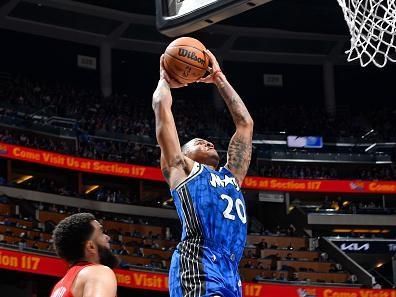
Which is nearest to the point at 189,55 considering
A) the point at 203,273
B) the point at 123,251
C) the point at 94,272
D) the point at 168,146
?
the point at 168,146

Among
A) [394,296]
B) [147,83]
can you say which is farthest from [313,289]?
[147,83]

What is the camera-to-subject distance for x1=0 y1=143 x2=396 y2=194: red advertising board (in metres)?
18.0

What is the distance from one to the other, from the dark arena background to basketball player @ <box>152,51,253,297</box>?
1206 cm

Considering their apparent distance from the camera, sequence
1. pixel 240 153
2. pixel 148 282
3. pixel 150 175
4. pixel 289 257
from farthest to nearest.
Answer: pixel 150 175 < pixel 289 257 < pixel 148 282 < pixel 240 153

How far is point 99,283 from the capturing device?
2.84 metres

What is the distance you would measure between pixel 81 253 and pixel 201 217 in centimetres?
63

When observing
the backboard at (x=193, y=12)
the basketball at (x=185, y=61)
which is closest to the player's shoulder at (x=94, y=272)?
the basketball at (x=185, y=61)

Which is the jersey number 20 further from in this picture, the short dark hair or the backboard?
the backboard

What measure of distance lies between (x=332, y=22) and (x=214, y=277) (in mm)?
22562

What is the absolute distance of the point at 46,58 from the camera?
23.1 m

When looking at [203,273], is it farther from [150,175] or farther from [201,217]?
[150,175]

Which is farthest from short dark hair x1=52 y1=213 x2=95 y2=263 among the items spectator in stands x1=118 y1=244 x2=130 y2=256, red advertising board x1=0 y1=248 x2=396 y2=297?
spectator in stands x1=118 y1=244 x2=130 y2=256

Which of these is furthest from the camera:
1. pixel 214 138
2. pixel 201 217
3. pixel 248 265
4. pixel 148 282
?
pixel 214 138

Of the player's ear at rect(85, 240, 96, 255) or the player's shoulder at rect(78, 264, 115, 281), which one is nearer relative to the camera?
the player's shoulder at rect(78, 264, 115, 281)
